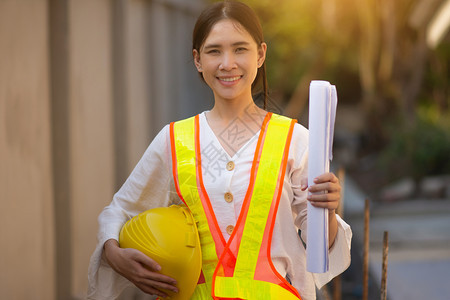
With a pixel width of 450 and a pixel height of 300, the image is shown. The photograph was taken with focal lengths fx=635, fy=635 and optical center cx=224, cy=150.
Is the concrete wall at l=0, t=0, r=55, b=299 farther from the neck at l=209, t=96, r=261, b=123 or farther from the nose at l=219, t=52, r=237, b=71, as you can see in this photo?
the nose at l=219, t=52, r=237, b=71

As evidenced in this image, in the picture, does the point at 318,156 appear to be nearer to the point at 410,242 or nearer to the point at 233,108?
the point at 233,108

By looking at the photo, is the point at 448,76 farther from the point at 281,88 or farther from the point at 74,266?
the point at 74,266

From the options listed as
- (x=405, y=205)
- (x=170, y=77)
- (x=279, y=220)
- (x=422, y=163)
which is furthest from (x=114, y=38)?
(x=422, y=163)

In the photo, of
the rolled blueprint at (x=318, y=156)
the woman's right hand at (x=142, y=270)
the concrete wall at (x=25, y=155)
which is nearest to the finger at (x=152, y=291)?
the woman's right hand at (x=142, y=270)

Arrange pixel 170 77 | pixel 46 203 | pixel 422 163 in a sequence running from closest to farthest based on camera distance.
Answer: pixel 46 203 < pixel 170 77 < pixel 422 163

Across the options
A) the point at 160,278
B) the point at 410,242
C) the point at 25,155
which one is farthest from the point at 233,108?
the point at 410,242

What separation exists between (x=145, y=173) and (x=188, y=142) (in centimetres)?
19

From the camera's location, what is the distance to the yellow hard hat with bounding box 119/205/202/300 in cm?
177

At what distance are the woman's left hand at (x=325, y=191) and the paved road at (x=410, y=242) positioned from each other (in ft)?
11.2

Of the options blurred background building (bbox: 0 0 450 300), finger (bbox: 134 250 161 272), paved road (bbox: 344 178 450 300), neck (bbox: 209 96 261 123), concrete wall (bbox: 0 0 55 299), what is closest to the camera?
finger (bbox: 134 250 161 272)

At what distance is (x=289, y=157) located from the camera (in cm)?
186

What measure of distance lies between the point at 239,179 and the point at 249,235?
0.54 feet

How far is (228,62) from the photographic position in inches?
71.9

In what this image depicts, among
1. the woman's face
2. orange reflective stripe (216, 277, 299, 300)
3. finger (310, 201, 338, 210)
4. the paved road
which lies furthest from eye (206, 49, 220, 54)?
the paved road
